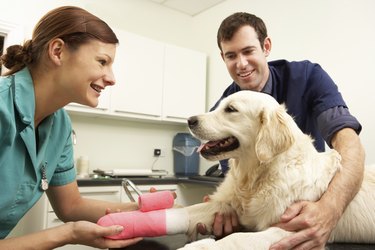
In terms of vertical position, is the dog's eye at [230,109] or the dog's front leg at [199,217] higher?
the dog's eye at [230,109]

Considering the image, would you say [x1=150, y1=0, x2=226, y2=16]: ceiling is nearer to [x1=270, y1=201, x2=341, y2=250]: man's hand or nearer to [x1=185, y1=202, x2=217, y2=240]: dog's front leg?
[x1=185, y1=202, x2=217, y2=240]: dog's front leg

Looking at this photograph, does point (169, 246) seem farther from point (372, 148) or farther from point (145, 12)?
point (145, 12)

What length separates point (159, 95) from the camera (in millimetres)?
3266

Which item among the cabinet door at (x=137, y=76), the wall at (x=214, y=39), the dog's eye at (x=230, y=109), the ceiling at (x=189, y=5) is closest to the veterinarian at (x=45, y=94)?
the dog's eye at (x=230, y=109)

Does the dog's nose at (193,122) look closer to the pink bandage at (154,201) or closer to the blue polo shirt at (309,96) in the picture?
the pink bandage at (154,201)

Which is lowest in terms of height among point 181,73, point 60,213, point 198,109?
point 60,213

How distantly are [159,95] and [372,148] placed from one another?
1.93 metres

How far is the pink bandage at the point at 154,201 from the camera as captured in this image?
0.88m

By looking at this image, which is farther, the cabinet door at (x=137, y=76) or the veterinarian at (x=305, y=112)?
the cabinet door at (x=137, y=76)

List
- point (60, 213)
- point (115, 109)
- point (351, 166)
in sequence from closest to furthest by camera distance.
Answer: point (351, 166) < point (60, 213) < point (115, 109)

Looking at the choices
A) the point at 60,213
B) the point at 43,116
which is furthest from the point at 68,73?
the point at 60,213

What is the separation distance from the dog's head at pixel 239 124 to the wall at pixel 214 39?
1.58 m

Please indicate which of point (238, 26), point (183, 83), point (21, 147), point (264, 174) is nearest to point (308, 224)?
point (264, 174)

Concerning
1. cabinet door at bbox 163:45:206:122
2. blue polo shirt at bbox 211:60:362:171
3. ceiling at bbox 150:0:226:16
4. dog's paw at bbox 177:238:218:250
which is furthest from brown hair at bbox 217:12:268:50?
ceiling at bbox 150:0:226:16
